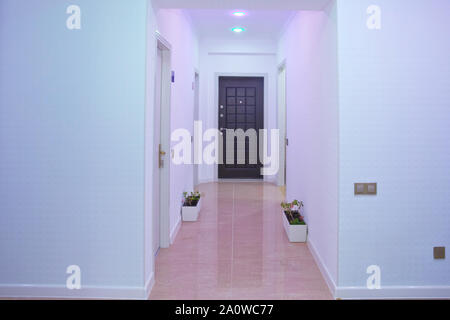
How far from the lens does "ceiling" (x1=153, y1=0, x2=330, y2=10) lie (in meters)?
2.60

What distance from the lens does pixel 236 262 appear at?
3.16m

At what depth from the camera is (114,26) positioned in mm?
2410

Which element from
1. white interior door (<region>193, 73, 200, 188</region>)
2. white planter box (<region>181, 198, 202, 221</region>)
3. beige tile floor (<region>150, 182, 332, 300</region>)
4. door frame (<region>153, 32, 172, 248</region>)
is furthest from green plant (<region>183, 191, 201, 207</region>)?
white interior door (<region>193, 73, 200, 188</region>)

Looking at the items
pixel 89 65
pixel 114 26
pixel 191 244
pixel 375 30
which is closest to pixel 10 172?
pixel 89 65

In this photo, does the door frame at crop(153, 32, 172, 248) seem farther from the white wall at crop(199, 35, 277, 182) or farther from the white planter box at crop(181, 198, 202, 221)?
the white wall at crop(199, 35, 277, 182)

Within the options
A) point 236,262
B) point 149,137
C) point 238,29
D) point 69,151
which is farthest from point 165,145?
point 238,29

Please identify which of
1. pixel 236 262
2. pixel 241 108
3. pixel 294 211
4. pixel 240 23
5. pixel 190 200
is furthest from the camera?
pixel 241 108

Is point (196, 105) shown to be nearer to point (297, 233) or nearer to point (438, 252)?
point (297, 233)

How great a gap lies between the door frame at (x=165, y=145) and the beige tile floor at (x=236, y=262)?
7.9 inches

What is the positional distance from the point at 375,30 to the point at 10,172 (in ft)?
8.82

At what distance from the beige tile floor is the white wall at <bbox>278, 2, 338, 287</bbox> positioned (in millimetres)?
212

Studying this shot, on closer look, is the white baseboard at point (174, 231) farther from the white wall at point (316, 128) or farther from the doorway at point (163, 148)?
the white wall at point (316, 128)

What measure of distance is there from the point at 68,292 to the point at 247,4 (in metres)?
2.42
